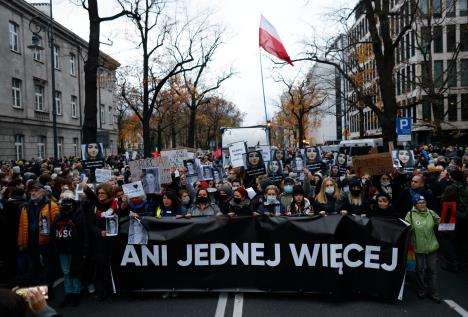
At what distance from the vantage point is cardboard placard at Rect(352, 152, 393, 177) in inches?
384

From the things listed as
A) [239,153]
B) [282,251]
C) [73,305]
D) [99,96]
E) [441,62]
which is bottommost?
[73,305]

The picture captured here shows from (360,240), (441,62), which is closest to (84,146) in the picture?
(360,240)

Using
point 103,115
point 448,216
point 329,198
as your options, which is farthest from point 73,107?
point 448,216

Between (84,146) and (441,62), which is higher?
(441,62)

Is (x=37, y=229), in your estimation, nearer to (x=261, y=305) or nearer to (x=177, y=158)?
(x=261, y=305)

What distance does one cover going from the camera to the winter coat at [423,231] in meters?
6.55

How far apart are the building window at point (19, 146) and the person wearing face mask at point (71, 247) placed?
25669mm

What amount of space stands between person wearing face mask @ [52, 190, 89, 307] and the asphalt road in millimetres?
252

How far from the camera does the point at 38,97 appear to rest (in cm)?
3388

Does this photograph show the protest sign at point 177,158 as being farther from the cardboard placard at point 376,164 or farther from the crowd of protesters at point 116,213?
the cardboard placard at point 376,164

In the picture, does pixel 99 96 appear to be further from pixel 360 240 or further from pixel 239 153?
pixel 360 240

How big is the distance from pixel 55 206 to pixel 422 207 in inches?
216

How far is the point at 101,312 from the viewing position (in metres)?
6.27

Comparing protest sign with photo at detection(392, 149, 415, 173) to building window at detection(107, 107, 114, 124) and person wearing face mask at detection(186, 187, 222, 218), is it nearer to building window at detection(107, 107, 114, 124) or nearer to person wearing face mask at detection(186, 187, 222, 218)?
person wearing face mask at detection(186, 187, 222, 218)
